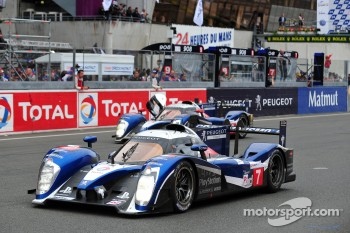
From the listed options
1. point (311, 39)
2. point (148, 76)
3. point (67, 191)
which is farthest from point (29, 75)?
point (311, 39)

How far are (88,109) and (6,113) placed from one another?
131 inches

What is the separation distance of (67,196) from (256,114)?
2170 cm

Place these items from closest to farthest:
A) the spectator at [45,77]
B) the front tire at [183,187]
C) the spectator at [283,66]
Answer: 1. the front tire at [183,187]
2. the spectator at [45,77]
3. the spectator at [283,66]

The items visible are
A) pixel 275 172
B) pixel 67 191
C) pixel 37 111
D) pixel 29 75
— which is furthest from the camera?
pixel 29 75

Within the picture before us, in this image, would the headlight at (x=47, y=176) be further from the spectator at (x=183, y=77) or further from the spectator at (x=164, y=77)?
the spectator at (x=183, y=77)

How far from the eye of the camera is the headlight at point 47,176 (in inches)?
358

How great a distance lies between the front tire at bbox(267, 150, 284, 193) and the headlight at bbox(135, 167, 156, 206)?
277 cm

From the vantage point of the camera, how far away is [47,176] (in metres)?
9.16

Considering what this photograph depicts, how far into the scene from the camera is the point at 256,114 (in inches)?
1184

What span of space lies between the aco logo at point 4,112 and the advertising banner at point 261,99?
9.18 meters

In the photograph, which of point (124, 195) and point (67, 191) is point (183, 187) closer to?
point (124, 195)

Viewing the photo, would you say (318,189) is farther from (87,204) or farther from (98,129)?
(98,129)

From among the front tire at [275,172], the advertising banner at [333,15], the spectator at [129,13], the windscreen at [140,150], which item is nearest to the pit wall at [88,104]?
the spectator at [129,13]

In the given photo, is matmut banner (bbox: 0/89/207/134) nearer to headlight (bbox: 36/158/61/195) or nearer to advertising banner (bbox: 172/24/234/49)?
headlight (bbox: 36/158/61/195)
